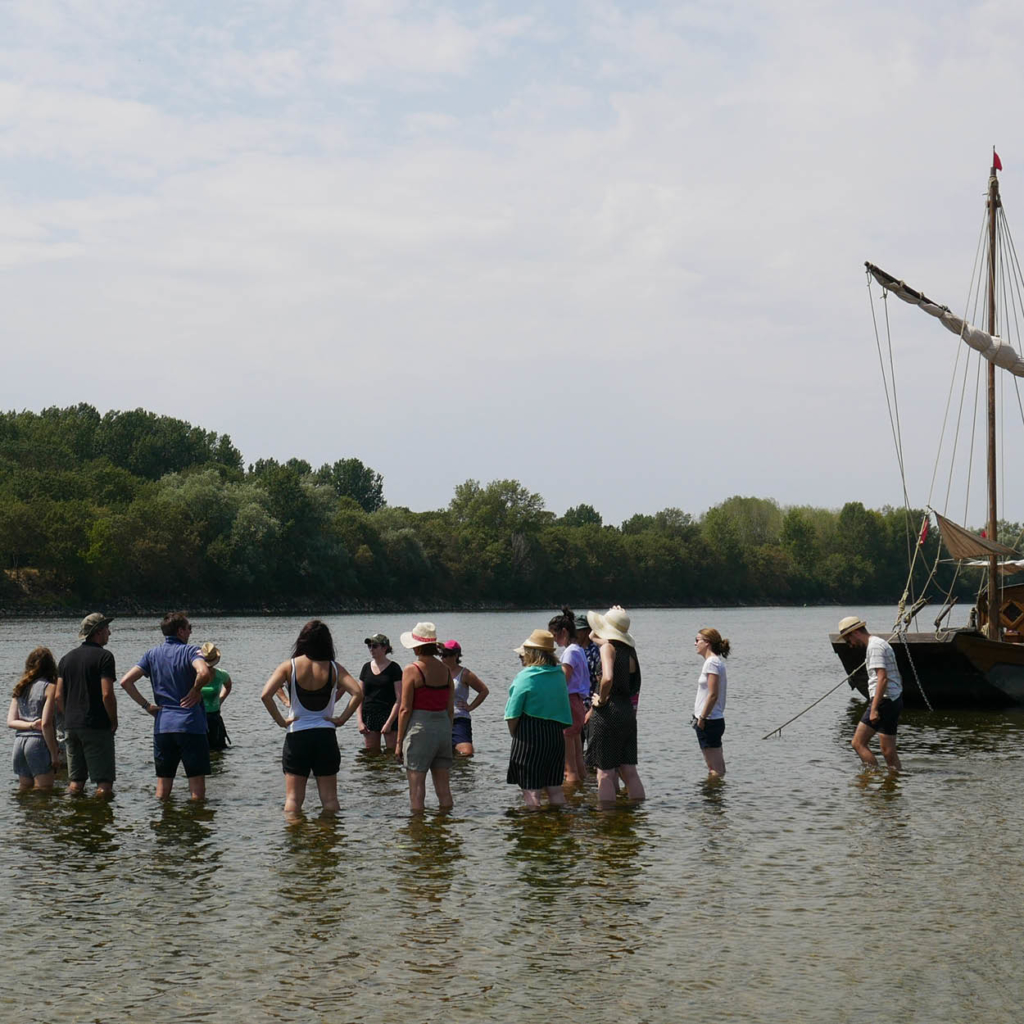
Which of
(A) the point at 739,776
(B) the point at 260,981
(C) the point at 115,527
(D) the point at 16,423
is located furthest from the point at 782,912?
(D) the point at 16,423

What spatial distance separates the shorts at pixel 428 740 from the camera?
39.1 feet

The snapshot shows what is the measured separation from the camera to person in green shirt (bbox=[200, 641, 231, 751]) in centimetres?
1518

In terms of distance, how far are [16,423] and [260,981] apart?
14833cm

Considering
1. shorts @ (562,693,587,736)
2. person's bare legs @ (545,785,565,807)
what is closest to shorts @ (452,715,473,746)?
shorts @ (562,693,587,736)

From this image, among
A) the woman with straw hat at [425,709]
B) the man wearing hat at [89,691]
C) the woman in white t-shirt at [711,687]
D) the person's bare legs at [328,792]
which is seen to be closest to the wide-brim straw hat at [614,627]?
the woman in white t-shirt at [711,687]

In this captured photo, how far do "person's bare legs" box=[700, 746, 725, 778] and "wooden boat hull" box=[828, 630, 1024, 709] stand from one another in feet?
37.7

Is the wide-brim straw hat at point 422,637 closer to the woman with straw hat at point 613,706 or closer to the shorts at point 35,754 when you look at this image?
the woman with straw hat at point 613,706

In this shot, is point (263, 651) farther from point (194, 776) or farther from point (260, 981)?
point (260, 981)

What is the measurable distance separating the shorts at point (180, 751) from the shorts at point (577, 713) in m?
3.80

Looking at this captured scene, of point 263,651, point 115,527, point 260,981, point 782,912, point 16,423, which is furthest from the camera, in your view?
point 16,423

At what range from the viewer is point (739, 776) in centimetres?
1612

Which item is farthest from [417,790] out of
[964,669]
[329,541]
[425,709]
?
[329,541]

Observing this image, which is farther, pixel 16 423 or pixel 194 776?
pixel 16 423

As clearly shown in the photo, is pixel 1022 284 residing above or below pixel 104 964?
above
